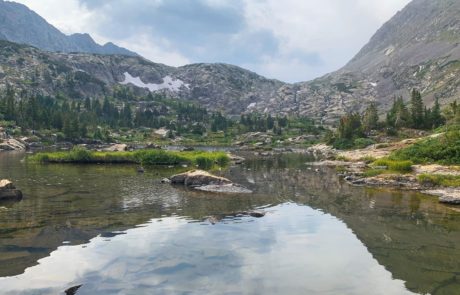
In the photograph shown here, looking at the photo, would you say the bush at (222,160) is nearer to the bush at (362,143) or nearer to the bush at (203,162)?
the bush at (203,162)

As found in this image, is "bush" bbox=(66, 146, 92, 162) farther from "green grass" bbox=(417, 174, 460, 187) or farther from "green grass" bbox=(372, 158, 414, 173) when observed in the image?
"green grass" bbox=(417, 174, 460, 187)

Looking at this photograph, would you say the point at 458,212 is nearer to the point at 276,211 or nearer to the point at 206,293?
the point at 276,211

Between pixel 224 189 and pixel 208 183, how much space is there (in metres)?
3.34

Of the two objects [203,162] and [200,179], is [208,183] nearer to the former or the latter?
[200,179]

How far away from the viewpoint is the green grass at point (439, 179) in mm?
47500

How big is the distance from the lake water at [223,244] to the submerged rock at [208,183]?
333cm

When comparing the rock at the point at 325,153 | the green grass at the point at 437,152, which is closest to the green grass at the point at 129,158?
the green grass at the point at 437,152

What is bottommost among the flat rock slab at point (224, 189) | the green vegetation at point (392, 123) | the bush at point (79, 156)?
the flat rock slab at point (224, 189)

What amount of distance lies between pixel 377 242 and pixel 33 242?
20.5m

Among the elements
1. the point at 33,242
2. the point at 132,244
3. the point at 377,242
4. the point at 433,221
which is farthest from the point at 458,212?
the point at 33,242

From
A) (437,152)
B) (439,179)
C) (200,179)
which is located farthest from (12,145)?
(439,179)

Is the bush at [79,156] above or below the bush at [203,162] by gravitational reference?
above

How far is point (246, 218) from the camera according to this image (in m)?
33.1

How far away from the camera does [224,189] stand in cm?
4778
